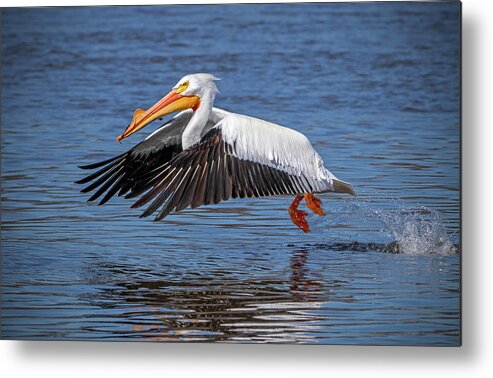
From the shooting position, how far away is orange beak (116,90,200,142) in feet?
15.4

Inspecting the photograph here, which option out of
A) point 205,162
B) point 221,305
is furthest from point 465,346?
point 205,162

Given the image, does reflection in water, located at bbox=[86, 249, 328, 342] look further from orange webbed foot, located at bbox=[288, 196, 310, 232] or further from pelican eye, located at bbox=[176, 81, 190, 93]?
pelican eye, located at bbox=[176, 81, 190, 93]

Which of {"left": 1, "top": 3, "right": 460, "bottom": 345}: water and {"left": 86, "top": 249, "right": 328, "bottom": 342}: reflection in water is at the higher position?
{"left": 1, "top": 3, "right": 460, "bottom": 345}: water

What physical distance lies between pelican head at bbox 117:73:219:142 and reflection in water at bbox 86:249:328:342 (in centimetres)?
63

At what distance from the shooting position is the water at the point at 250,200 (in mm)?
4477

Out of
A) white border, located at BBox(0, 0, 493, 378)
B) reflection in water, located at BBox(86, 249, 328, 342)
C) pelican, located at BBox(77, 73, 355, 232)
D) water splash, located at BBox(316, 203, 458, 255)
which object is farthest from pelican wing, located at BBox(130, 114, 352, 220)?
white border, located at BBox(0, 0, 493, 378)

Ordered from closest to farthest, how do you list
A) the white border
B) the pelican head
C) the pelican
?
the white border, the pelican, the pelican head

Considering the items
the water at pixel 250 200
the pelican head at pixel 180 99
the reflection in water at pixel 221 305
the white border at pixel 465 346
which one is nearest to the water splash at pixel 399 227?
the water at pixel 250 200

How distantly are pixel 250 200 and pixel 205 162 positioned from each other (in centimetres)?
28

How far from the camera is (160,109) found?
4.71 metres

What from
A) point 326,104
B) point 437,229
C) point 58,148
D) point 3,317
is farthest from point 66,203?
point 437,229

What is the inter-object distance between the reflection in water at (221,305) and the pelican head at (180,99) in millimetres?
631

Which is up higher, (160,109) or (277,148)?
(160,109)

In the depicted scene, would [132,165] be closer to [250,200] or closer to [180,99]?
[180,99]
